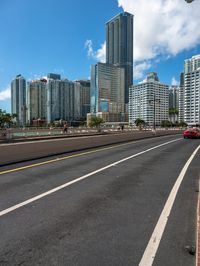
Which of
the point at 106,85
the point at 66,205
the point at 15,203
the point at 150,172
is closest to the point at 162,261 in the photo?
the point at 66,205

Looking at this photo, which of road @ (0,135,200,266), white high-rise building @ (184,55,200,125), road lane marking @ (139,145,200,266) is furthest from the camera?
white high-rise building @ (184,55,200,125)

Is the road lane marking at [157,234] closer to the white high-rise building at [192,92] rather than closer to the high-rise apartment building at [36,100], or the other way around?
the white high-rise building at [192,92]

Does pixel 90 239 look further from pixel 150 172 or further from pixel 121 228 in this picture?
pixel 150 172

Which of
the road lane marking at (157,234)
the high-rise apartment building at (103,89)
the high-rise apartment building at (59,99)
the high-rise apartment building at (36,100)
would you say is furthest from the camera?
the high-rise apartment building at (103,89)

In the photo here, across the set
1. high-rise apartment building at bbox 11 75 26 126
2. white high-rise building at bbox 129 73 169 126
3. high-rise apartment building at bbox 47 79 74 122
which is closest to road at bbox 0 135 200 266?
white high-rise building at bbox 129 73 169 126

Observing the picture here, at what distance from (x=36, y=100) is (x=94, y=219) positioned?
163178 mm

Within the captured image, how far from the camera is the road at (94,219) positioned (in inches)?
144

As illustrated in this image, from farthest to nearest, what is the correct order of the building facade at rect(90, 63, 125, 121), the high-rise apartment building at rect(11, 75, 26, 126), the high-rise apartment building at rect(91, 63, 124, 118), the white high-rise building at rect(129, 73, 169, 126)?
the high-rise apartment building at rect(91, 63, 124, 118), the building facade at rect(90, 63, 125, 121), the high-rise apartment building at rect(11, 75, 26, 126), the white high-rise building at rect(129, 73, 169, 126)

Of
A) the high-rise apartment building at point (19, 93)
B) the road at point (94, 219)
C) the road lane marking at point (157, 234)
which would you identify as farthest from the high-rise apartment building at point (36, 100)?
the road lane marking at point (157, 234)

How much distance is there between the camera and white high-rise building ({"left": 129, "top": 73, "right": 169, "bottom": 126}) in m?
112

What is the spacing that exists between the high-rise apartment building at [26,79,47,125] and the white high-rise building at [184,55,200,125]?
272 feet

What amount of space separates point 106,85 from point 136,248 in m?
190

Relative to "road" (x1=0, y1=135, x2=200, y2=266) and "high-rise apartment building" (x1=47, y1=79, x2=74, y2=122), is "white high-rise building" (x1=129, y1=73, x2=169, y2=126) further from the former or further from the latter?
"road" (x1=0, y1=135, x2=200, y2=266)

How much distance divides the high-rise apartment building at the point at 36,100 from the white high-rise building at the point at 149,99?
5617 centimetres
